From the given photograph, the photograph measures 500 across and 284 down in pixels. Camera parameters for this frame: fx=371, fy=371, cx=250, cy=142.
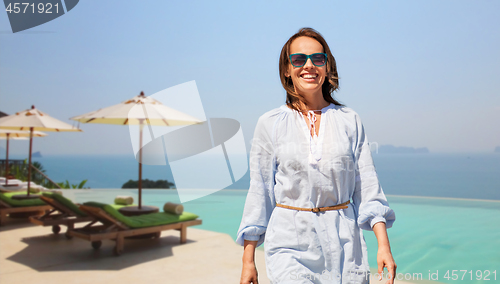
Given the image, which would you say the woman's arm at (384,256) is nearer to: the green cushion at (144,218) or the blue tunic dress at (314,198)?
the blue tunic dress at (314,198)

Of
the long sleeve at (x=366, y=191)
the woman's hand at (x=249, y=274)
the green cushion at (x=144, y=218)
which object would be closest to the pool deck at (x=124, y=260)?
the green cushion at (x=144, y=218)

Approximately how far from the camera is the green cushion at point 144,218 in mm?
5020

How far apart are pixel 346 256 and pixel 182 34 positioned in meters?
75.7

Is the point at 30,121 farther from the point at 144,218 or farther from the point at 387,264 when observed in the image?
the point at 387,264

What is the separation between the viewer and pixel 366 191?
131cm

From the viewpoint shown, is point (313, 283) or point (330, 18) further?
point (330, 18)

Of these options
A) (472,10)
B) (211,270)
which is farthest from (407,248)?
(472,10)

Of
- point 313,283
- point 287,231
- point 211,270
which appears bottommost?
point 211,270

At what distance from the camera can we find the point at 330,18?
7062 cm

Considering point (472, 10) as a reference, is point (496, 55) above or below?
below

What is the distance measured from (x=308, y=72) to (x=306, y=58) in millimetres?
53

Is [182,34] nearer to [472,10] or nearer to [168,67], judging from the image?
[168,67]

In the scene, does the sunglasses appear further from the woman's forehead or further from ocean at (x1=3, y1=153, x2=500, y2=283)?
ocean at (x1=3, y1=153, x2=500, y2=283)

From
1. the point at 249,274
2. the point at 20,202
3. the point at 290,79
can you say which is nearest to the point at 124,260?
the point at 20,202
